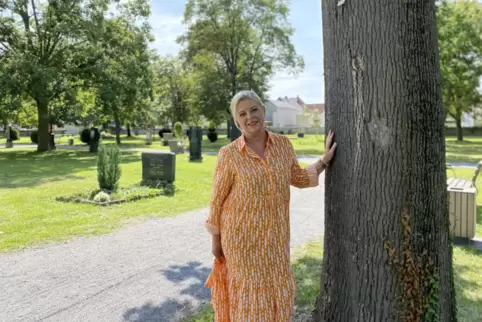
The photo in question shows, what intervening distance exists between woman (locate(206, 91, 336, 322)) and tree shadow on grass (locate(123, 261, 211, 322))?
1416mm

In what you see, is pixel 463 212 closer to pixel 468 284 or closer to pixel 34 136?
pixel 468 284

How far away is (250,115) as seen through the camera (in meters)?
2.54

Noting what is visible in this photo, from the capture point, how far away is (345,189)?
8.48 ft

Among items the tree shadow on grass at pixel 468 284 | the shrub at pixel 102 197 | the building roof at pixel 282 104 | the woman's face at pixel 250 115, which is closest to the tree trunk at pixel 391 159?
the woman's face at pixel 250 115

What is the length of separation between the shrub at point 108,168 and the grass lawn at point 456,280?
19.7 feet

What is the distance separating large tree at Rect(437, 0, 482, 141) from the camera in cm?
3338

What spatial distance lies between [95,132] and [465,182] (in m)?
25.5

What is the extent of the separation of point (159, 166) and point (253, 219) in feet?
31.4

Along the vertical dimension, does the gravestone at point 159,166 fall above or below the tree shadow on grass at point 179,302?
above

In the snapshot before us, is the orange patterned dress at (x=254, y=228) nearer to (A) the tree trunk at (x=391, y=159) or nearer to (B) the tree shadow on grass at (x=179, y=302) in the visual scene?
(A) the tree trunk at (x=391, y=159)

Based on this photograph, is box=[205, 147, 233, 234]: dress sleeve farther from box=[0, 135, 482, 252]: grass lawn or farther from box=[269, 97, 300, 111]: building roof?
box=[269, 97, 300, 111]: building roof

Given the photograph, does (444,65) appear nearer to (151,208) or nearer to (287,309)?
(151,208)

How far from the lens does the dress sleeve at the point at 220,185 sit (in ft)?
8.07

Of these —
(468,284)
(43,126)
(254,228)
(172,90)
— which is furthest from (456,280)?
(172,90)
